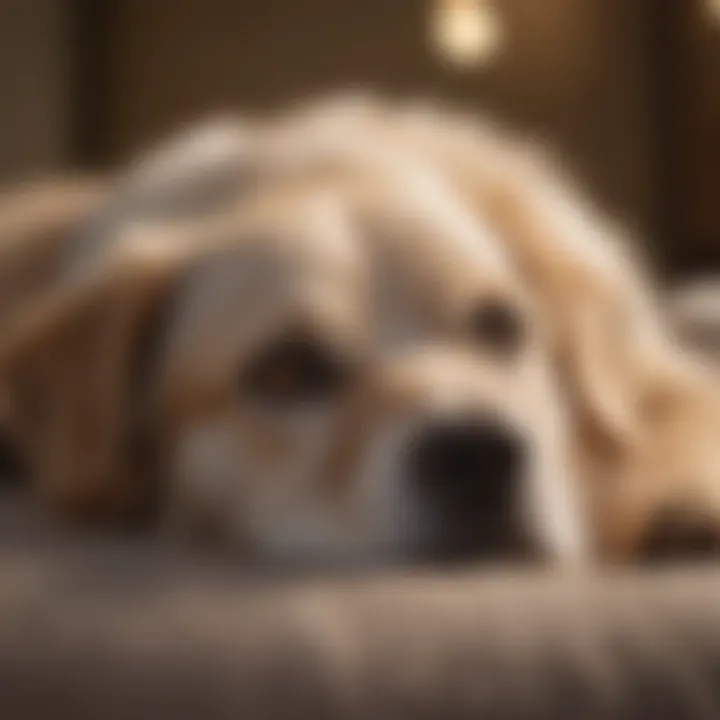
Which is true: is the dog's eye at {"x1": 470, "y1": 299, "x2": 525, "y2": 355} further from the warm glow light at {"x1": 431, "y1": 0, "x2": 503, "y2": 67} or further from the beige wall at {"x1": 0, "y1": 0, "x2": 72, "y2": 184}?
the warm glow light at {"x1": 431, "y1": 0, "x2": 503, "y2": 67}

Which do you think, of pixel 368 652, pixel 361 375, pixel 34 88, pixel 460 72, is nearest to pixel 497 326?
pixel 361 375

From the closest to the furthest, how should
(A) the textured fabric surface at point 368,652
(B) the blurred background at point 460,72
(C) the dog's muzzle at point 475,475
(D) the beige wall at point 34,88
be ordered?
(A) the textured fabric surface at point 368,652, (C) the dog's muzzle at point 475,475, (D) the beige wall at point 34,88, (B) the blurred background at point 460,72

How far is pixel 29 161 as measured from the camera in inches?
133

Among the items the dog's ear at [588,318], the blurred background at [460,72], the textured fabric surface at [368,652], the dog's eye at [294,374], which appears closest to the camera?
the textured fabric surface at [368,652]

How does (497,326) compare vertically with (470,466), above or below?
above

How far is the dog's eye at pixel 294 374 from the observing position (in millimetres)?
1001

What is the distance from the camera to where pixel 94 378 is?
3.48ft

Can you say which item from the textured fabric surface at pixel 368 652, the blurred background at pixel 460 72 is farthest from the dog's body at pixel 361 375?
the blurred background at pixel 460 72

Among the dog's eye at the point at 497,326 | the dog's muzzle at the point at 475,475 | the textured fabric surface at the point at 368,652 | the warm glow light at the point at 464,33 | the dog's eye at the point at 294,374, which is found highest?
the warm glow light at the point at 464,33

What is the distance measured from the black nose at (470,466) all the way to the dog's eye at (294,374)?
0.42ft

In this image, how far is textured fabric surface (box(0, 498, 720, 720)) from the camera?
57 cm

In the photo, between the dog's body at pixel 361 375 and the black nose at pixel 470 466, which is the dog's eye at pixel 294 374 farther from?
the black nose at pixel 470 466

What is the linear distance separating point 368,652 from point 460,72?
3.31m

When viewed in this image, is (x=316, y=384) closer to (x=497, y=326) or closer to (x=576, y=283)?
(x=497, y=326)
